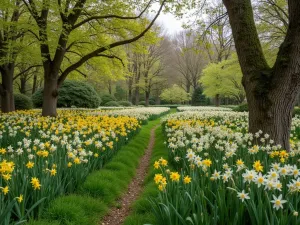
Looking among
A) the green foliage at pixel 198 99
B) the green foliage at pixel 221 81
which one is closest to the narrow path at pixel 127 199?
the green foliage at pixel 221 81

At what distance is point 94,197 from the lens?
13.9ft

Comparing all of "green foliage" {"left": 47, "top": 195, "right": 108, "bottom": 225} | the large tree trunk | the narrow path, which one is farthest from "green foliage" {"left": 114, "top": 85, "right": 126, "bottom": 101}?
"green foliage" {"left": 47, "top": 195, "right": 108, "bottom": 225}

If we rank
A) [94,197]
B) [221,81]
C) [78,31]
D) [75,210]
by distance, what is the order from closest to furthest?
[75,210], [94,197], [78,31], [221,81]

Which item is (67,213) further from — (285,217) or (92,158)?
(285,217)

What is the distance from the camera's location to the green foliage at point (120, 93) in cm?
5409

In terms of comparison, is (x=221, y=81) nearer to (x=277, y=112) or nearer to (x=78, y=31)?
(x=78, y=31)

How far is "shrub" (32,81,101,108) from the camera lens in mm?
23516

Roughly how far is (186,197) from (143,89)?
4362 cm

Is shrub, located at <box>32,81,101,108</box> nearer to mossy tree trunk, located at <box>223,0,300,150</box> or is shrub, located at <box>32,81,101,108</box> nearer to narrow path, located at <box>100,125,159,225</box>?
narrow path, located at <box>100,125,159,225</box>

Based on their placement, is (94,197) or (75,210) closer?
(75,210)

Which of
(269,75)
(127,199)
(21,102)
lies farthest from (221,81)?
(127,199)

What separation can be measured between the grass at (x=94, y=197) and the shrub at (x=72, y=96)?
18260mm

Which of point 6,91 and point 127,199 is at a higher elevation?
point 6,91

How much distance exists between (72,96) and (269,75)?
20866 millimetres
